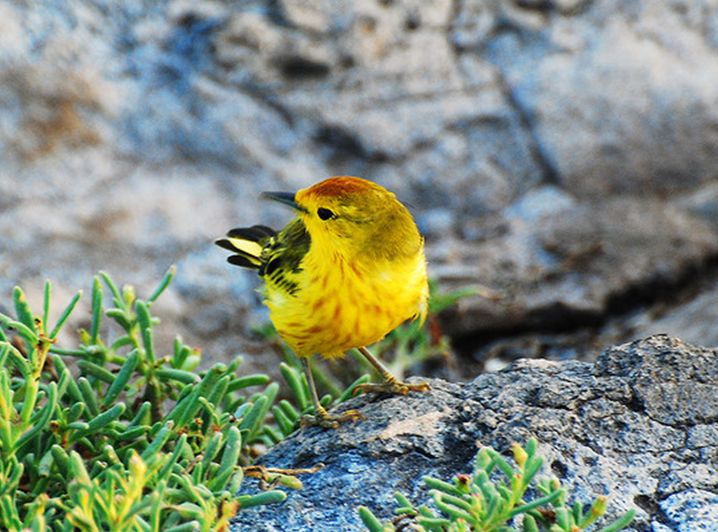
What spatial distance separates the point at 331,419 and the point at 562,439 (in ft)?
2.47

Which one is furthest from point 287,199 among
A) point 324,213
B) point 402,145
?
point 402,145

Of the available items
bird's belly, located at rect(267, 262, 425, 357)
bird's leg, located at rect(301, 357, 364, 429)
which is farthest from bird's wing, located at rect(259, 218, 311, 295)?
bird's leg, located at rect(301, 357, 364, 429)

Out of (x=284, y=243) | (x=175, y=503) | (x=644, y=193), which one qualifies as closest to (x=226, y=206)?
(x=284, y=243)

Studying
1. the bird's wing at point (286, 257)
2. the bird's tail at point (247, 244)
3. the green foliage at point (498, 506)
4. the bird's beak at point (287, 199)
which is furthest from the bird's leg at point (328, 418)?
the bird's tail at point (247, 244)

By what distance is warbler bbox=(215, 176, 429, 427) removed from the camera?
158 inches

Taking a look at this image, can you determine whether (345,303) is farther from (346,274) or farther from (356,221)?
(356,221)

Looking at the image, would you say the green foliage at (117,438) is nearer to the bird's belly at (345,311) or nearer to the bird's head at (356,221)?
the bird's belly at (345,311)

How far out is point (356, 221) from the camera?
4.20m

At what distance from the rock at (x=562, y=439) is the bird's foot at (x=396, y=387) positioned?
0.12 meters

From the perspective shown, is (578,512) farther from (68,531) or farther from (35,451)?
(35,451)

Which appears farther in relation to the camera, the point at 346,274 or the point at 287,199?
the point at 287,199

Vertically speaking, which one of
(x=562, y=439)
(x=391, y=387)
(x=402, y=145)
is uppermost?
(x=402, y=145)

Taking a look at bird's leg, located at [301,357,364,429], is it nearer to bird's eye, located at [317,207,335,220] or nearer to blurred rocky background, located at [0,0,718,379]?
bird's eye, located at [317,207,335,220]

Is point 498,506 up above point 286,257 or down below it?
below
